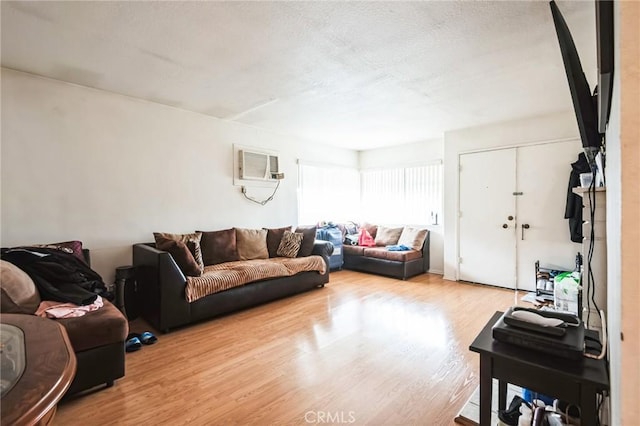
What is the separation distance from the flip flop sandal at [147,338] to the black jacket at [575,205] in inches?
183

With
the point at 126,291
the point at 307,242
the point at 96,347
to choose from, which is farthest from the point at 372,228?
the point at 96,347

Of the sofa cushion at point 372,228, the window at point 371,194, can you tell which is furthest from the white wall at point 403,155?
the sofa cushion at point 372,228

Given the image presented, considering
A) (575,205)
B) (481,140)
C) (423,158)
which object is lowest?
(575,205)

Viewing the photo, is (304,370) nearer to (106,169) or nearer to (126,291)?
(126,291)

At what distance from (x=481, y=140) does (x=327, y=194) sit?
2726mm

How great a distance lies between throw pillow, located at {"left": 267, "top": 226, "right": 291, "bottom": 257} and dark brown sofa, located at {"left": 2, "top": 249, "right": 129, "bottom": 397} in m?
2.33

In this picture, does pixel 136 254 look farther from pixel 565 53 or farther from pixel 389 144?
pixel 389 144

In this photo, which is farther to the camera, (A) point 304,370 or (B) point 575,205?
(B) point 575,205

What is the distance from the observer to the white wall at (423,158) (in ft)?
17.2

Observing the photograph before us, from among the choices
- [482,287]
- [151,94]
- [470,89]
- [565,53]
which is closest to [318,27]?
[565,53]

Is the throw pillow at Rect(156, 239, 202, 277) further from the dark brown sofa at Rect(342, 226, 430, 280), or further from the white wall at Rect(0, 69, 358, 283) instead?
the dark brown sofa at Rect(342, 226, 430, 280)

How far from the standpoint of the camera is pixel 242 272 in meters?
3.35

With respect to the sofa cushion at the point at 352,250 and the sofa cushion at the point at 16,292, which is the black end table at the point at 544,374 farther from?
the sofa cushion at the point at 352,250

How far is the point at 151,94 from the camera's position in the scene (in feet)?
10.6
